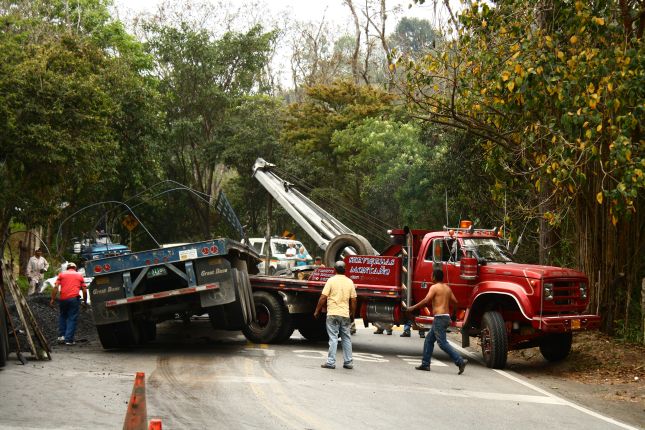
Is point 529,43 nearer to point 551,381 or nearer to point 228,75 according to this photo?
point 551,381

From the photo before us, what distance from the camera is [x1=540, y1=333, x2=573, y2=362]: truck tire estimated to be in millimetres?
17312

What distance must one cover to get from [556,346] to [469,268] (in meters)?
2.29

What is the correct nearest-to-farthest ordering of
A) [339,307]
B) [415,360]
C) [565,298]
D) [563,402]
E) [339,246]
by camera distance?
[563,402] → [339,307] → [565,298] → [415,360] → [339,246]

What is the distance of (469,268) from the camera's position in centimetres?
1695

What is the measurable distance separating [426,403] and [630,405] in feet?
10.4

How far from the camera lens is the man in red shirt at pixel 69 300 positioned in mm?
18078

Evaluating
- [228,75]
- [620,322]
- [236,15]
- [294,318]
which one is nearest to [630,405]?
[620,322]

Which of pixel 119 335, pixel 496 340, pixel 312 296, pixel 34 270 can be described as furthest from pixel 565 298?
pixel 34 270

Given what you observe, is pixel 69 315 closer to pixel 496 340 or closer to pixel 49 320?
pixel 49 320

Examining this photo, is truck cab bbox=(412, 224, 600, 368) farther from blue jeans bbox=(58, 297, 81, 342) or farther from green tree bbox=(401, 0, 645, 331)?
blue jeans bbox=(58, 297, 81, 342)

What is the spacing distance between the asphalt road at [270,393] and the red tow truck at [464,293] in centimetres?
87

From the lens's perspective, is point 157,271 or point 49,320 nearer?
point 157,271

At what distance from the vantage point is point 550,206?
21406 mm

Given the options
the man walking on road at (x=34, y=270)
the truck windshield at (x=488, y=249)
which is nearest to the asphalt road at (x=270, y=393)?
the truck windshield at (x=488, y=249)
